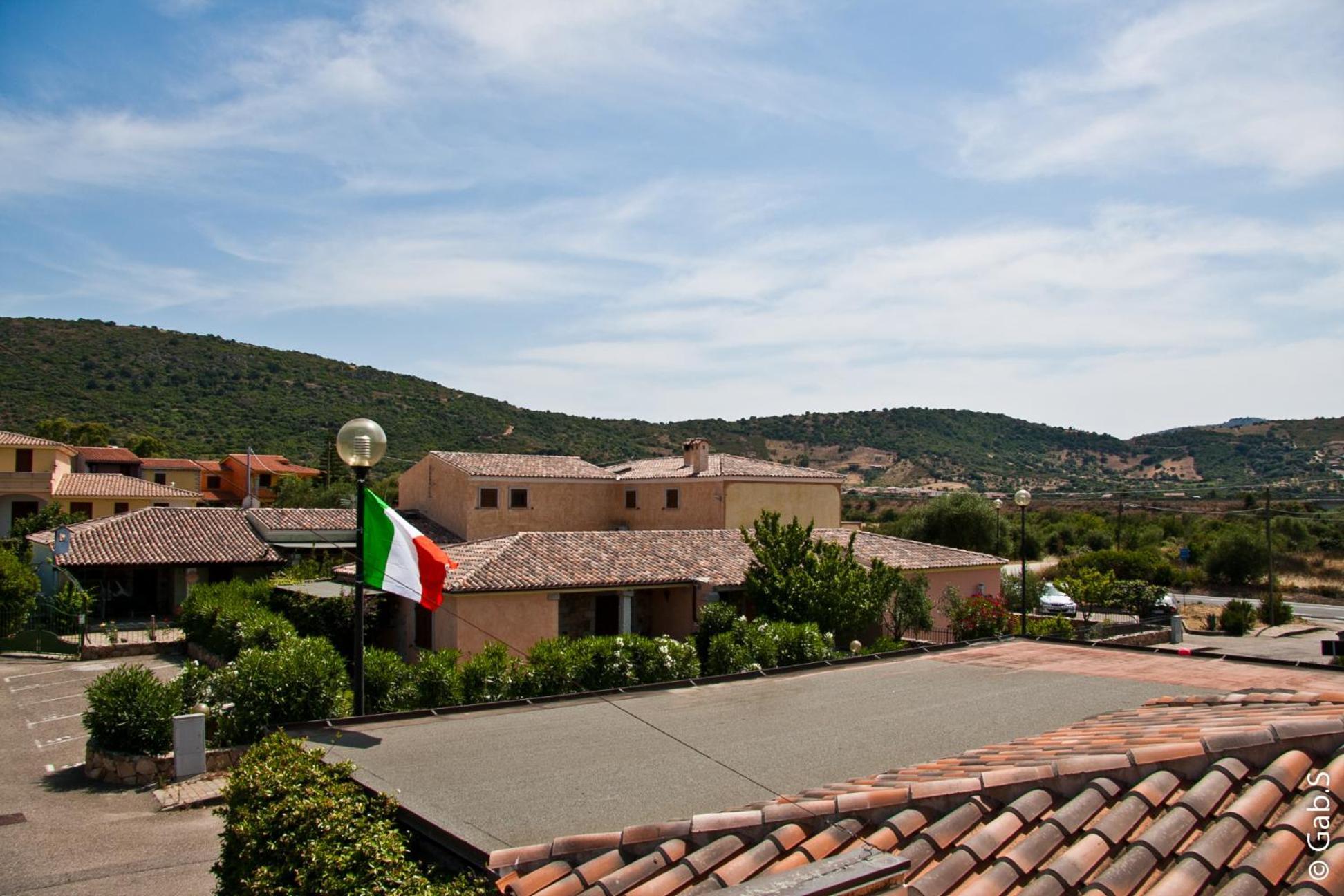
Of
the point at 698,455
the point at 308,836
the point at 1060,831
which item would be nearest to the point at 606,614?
the point at 698,455

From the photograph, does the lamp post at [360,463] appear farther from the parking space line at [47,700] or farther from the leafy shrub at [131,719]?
the parking space line at [47,700]

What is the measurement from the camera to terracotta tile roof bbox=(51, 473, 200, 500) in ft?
157

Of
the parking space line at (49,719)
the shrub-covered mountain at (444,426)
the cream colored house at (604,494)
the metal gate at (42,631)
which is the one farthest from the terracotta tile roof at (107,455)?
the parking space line at (49,719)

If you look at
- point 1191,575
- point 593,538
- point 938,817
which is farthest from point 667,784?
point 1191,575

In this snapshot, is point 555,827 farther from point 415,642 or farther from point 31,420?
point 31,420

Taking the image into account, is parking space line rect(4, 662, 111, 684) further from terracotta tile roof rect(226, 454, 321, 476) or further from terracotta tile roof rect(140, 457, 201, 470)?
terracotta tile roof rect(226, 454, 321, 476)

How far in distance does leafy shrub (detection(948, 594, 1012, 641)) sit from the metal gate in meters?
26.0

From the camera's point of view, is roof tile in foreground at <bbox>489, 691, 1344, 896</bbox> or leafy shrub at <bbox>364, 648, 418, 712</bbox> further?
leafy shrub at <bbox>364, 648, 418, 712</bbox>

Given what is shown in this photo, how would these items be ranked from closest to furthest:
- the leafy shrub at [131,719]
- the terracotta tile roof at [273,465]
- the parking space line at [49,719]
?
the leafy shrub at [131,719] → the parking space line at [49,719] → the terracotta tile roof at [273,465]

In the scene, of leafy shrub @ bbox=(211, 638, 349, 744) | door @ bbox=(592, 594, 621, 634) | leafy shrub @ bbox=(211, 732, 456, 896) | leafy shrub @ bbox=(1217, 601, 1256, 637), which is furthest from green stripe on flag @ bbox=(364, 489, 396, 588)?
leafy shrub @ bbox=(1217, 601, 1256, 637)

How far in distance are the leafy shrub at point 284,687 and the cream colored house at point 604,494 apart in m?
17.6

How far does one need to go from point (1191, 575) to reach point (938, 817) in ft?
185

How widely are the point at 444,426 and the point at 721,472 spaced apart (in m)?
57.1

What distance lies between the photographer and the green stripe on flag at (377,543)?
32.8 feet
